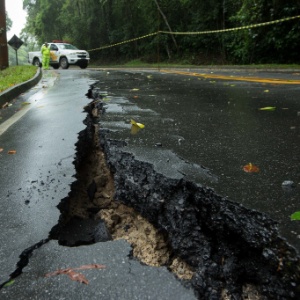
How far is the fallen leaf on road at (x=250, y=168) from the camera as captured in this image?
2.33m

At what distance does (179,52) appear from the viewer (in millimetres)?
23734

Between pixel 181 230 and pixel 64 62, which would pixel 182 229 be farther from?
pixel 64 62

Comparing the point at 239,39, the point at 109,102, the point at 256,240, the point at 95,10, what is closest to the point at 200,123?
the point at 109,102

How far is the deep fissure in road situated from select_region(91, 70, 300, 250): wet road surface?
9 centimetres

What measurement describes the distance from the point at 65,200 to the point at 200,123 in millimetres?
2036

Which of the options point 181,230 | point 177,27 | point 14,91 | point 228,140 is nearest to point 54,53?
point 177,27

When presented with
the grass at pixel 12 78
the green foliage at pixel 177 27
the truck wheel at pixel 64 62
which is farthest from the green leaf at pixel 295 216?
the truck wheel at pixel 64 62

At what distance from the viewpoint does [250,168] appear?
93.6 inches

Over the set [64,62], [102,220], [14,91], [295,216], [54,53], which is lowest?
[102,220]

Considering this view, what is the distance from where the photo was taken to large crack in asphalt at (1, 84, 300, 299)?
1479 millimetres

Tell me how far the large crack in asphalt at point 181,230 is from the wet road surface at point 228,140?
3.6 inches

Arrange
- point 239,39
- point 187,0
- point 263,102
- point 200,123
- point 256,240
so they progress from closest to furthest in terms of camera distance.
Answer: point 256,240 < point 200,123 < point 263,102 < point 239,39 < point 187,0

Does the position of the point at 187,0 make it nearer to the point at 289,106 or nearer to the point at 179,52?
the point at 179,52

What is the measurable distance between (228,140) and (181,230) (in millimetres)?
1409
